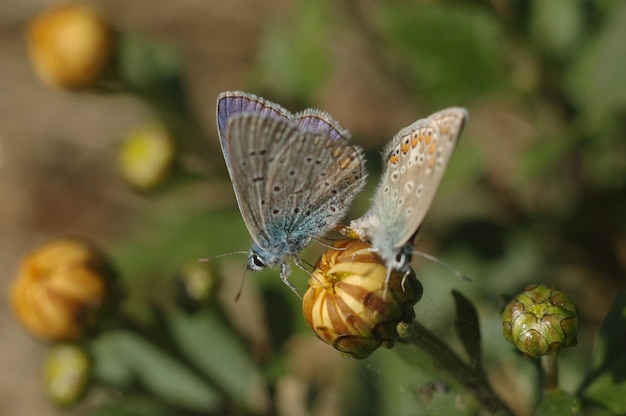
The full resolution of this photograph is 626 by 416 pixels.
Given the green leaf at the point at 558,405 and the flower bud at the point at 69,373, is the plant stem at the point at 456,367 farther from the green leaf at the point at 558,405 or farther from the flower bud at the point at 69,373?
the flower bud at the point at 69,373

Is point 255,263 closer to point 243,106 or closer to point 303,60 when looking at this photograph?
point 243,106

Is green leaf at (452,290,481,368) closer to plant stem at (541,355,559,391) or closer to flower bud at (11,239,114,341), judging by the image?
plant stem at (541,355,559,391)

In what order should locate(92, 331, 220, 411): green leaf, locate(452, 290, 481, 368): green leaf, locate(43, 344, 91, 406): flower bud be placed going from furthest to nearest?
locate(92, 331, 220, 411): green leaf < locate(43, 344, 91, 406): flower bud < locate(452, 290, 481, 368): green leaf

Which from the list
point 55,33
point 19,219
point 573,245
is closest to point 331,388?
point 573,245

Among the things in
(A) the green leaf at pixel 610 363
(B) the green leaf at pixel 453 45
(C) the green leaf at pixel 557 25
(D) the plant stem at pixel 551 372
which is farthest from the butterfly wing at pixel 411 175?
(C) the green leaf at pixel 557 25

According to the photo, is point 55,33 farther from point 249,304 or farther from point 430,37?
point 249,304

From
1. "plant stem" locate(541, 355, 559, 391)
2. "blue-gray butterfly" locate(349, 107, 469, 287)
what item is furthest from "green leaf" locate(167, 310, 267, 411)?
"plant stem" locate(541, 355, 559, 391)
